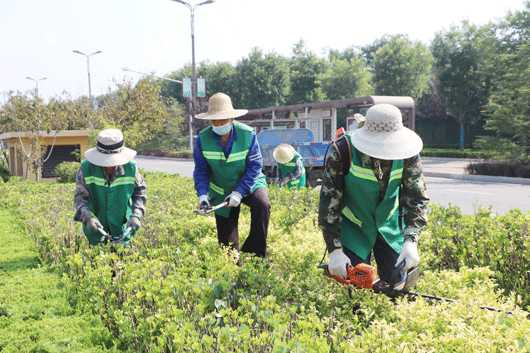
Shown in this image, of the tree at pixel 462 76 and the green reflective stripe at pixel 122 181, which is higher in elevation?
the tree at pixel 462 76

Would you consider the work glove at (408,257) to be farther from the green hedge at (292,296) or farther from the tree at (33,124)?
the tree at (33,124)

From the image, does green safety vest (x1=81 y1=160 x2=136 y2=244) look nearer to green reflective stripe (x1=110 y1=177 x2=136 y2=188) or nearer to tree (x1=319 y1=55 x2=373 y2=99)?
green reflective stripe (x1=110 y1=177 x2=136 y2=188)

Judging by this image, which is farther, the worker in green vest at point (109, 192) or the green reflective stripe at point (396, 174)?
the worker in green vest at point (109, 192)

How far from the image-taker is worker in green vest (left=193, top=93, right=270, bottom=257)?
15.1 feet

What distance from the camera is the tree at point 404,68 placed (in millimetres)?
38625

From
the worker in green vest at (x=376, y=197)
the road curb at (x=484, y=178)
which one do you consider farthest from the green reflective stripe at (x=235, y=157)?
the road curb at (x=484, y=178)

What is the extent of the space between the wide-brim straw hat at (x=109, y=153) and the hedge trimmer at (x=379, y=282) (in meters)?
2.08

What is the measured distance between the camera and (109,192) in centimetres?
491

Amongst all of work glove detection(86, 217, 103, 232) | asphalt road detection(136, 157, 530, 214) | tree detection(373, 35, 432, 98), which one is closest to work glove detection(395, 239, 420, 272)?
work glove detection(86, 217, 103, 232)

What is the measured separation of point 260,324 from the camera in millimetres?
3133

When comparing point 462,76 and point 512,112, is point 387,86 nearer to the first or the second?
point 462,76

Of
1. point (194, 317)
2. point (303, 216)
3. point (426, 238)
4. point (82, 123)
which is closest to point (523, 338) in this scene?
point (194, 317)

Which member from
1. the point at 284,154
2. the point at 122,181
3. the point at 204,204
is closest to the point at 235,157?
the point at 204,204

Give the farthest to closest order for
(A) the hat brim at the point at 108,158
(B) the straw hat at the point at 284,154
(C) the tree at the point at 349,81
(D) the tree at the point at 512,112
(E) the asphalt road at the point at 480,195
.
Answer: (C) the tree at the point at 349,81 < (D) the tree at the point at 512,112 < (E) the asphalt road at the point at 480,195 < (B) the straw hat at the point at 284,154 < (A) the hat brim at the point at 108,158
